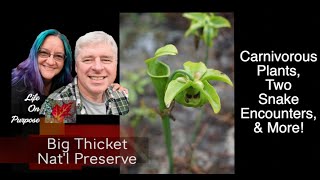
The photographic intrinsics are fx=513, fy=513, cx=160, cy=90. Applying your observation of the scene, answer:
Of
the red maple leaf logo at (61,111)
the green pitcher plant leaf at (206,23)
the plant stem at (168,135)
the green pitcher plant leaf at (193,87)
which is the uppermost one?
the green pitcher plant leaf at (206,23)

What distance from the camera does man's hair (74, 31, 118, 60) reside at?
284cm

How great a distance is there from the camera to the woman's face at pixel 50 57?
112 inches

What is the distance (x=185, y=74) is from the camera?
2.47 metres

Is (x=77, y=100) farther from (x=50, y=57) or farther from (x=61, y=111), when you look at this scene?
(x=50, y=57)

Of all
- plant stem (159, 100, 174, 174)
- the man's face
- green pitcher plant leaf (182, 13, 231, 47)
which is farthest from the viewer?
green pitcher plant leaf (182, 13, 231, 47)

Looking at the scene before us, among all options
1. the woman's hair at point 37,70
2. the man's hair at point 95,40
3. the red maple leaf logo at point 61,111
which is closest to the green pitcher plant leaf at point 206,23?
the man's hair at point 95,40

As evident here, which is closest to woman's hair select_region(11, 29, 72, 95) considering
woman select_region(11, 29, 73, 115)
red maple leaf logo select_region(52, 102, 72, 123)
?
woman select_region(11, 29, 73, 115)

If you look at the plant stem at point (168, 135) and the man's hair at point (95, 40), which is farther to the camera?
the man's hair at point (95, 40)

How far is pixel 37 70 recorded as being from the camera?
2875 millimetres

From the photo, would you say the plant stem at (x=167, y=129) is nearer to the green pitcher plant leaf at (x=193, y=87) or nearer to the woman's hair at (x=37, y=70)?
the green pitcher plant leaf at (x=193, y=87)

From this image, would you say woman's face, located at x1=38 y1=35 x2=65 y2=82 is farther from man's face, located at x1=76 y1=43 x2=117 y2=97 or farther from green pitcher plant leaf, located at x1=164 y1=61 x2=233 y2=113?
green pitcher plant leaf, located at x1=164 y1=61 x2=233 y2=113

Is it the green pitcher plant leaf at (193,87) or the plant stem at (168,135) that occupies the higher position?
the green pitcher plant leaf at (193,87)

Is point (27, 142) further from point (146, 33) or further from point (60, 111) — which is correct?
point (146, 33)

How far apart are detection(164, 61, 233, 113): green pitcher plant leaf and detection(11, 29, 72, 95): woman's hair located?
66cm
